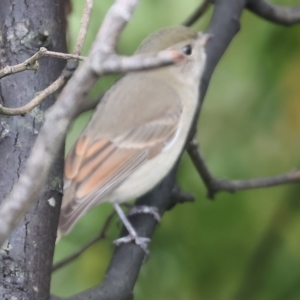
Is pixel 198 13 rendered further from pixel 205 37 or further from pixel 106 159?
pixel 106 159

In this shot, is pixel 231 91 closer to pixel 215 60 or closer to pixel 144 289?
pixel 215 60

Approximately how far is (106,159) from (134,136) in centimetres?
19

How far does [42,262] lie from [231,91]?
1.50m

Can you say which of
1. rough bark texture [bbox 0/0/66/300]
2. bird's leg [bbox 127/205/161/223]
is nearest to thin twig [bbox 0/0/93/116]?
rough bark texture [bbox 0/0/66/300]

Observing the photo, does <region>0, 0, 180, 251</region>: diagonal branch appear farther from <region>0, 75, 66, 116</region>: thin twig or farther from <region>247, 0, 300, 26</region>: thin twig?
<region>247, 0, 300, 26</region>: thin twig

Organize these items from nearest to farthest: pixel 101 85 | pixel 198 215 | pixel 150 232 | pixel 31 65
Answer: pixel 31 65 → pixel 150 232 → pixel 198 215 → pixel 101 85

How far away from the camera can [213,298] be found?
9.80 feet

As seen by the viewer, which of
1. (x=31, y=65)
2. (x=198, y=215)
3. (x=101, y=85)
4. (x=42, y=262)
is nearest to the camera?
(x=31, y=65)

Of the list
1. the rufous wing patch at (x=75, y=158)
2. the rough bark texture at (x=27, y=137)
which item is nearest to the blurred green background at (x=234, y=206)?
the rufous wing patch at (x=75, y=158)

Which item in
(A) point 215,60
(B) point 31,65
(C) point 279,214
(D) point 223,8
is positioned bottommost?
(C) point 279,214

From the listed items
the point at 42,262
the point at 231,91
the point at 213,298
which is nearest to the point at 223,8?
the point at 231,91

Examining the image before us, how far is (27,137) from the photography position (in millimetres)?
2008

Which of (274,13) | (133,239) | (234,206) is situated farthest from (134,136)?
(274,13)

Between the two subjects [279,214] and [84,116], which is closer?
[279,214]
